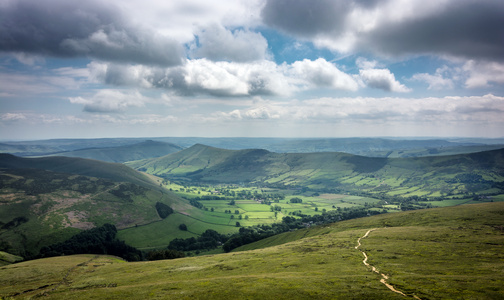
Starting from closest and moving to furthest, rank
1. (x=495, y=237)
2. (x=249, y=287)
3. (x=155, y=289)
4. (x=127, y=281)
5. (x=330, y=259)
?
(x=249, y=287) → (x=155, y=289) → (x=127, y=281) → (x=330, y=259) → (x=495, y=237)

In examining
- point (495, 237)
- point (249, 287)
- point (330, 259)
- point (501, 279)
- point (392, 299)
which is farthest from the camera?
point (495, 237)

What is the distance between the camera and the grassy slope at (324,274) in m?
55.1

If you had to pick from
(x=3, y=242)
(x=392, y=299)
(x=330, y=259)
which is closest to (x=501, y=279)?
(x=392, y=299)

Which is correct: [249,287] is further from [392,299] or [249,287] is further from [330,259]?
[330,259]

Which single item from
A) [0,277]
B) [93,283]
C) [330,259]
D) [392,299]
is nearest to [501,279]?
[392,299]

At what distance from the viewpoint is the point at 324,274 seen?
69.1 m

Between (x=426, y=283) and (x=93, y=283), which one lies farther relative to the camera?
(x=93, y=283)

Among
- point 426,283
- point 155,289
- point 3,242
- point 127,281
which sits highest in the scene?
point 426,283

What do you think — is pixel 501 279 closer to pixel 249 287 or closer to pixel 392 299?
pixel 392 299

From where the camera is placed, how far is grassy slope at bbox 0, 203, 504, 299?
55062 millimetres

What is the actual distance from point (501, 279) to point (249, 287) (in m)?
53.7

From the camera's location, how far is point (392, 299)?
4872 cm

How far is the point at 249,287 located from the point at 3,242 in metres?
211

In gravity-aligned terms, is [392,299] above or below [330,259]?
above
